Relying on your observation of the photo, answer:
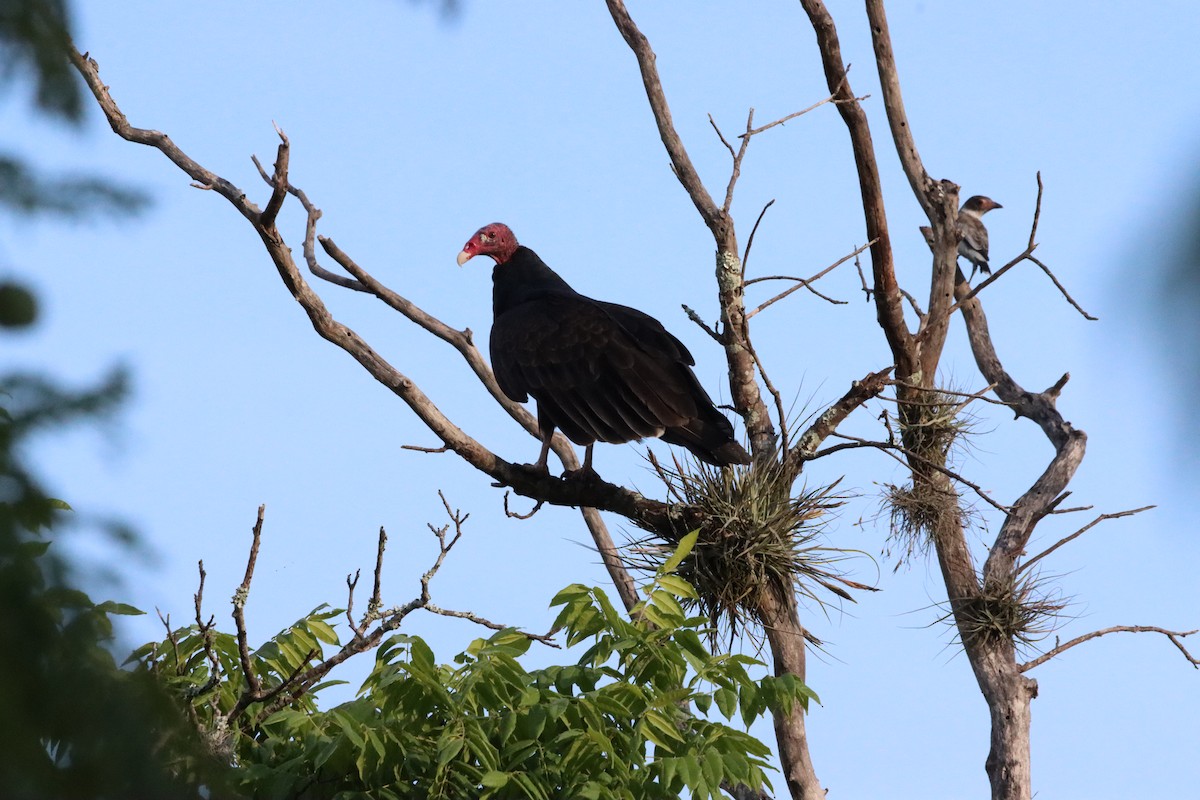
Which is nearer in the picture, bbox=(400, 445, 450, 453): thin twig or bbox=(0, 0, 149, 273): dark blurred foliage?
bbox=(0, 0, 149, 273): dark blurred foliage

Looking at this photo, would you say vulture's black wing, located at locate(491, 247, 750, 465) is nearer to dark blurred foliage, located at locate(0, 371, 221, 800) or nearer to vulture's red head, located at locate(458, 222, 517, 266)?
vulture's red head, located at locate(458, 222, 517, 266)

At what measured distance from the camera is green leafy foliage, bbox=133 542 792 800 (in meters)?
3.71

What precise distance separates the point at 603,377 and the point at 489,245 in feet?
6.55

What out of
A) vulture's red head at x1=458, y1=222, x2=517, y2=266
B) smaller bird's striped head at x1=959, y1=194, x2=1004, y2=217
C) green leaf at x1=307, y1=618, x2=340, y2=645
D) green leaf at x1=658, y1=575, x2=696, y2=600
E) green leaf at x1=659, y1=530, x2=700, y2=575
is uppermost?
smaller bird's striped head at x1=959, y1=194, x2=1004, y2=217

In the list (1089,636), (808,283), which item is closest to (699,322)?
(808,283)

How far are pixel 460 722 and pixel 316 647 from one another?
0.78m

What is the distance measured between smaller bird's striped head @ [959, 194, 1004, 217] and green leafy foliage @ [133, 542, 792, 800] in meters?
6.44

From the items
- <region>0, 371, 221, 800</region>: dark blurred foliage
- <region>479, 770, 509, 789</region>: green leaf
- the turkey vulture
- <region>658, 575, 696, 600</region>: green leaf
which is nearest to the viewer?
<region>0, 371, 221, 800</region>: dark blurred foliage

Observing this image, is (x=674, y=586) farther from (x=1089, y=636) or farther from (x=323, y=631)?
(x=1089, y=636)

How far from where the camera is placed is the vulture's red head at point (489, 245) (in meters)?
7.26

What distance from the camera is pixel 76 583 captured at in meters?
1.23

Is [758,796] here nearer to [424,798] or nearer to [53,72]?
[424,798]

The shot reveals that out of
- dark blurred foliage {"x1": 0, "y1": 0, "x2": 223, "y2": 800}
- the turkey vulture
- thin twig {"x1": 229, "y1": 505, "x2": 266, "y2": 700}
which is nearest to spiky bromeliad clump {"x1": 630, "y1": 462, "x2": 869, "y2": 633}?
the turkey vulture

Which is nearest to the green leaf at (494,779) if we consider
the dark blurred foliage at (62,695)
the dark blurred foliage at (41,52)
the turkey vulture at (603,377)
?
the turkey vulture at (603,377)
